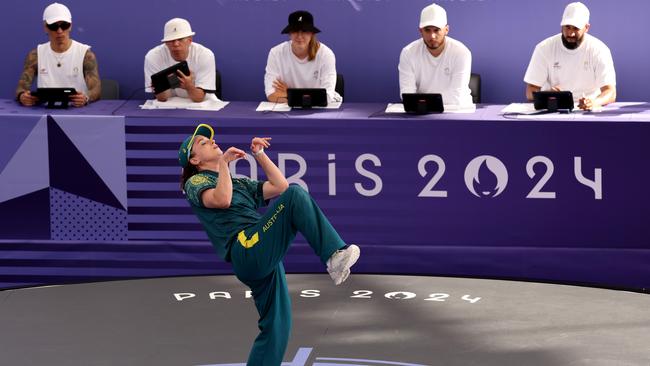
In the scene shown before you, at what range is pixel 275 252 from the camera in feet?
20.0

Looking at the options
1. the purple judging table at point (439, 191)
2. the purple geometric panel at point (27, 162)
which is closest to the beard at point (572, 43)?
the purple judging table at point (439, 191)

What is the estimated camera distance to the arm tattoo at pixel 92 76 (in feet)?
33.3

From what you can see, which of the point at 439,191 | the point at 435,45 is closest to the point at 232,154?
the point at 439,191

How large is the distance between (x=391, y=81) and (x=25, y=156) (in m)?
3.44

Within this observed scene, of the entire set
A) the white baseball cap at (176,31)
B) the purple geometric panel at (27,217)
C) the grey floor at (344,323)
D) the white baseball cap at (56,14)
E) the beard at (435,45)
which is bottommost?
the grey floor at (344,323)

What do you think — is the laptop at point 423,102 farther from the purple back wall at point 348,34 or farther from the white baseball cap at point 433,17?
the purple back wall at point 348,34

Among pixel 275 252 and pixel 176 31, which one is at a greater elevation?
pixel 176 31

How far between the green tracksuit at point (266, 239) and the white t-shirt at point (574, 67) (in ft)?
13.1

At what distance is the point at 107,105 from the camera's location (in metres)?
9.82

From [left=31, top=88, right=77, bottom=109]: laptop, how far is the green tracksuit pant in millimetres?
3769

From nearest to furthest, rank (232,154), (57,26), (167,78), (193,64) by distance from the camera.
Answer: (232,154)
(167,78)
(193,64)
(57,26)

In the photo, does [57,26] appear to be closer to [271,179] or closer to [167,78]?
[167,78]

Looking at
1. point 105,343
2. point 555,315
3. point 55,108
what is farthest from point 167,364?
point 55,108

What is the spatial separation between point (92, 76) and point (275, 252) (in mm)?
4653
